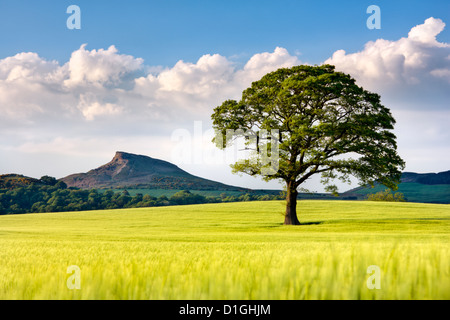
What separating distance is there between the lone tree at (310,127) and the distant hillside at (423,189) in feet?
351

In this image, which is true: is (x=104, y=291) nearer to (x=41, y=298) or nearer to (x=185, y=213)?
(x=41, y=298)

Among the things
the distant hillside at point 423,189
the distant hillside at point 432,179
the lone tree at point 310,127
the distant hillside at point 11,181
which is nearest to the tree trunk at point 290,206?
the lone tree at point 310,127

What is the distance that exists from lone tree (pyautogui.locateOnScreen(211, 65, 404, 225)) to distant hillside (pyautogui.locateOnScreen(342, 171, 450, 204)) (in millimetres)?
107067

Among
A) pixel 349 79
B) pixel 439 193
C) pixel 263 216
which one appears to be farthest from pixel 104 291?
pixel 439 193

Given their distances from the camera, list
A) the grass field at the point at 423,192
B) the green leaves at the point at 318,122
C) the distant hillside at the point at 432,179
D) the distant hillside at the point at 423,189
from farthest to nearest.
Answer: the distant hillside at the point at 432,179 → the distant hillside at the point at 423,189 → the grass field at the point at 423,192 → the green leaves at the point at 318,122

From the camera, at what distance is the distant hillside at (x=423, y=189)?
499 feet

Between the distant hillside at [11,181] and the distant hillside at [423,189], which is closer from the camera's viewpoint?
the distant hillside at [11,181]

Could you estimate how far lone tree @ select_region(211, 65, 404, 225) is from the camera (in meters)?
33.9

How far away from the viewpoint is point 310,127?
33.3 m

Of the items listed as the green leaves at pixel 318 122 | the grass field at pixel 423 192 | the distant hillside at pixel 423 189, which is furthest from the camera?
the distant hillside at pixel 423 189

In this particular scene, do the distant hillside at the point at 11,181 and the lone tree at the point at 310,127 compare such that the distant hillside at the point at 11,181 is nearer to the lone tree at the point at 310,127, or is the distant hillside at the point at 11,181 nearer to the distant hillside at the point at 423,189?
the lone tree at the point at 310,127

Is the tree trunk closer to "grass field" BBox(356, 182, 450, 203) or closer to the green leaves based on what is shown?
the green leaves

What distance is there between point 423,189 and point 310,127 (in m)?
164
